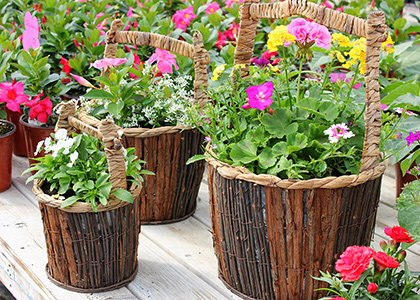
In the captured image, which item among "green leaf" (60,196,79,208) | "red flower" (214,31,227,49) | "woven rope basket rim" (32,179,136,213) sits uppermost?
"red flower" (214,31,227,49)

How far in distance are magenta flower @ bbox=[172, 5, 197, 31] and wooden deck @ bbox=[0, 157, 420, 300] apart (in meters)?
0.94

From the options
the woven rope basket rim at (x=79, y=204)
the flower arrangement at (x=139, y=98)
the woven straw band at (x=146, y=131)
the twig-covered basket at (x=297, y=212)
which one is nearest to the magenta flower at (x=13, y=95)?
the flower arrangement at (x=139, y=98)

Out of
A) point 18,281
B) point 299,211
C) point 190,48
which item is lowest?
point 18,281

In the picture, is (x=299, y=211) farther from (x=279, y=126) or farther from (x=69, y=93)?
(x=69, y=93)

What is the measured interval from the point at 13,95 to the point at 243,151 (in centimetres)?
114

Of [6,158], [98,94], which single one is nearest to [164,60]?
[98,94]

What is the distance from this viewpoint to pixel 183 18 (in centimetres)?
252

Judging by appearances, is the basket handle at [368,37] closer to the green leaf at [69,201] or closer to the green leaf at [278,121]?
the green leaf at [278,121]

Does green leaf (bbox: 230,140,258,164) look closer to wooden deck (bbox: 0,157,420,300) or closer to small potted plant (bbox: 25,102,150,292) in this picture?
small potted plant (bbox: 25,102,150,292)

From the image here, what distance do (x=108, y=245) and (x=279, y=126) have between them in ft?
2.00

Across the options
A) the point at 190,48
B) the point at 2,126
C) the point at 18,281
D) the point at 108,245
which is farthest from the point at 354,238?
the point at 2,126

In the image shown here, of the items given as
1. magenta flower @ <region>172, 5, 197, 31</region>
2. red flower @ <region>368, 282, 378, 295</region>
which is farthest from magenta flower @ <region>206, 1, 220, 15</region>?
red flower @ <region>368, 282, 378, 295</region>

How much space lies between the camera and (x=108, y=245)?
1431mm

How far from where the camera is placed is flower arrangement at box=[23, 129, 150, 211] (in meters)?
1.37
